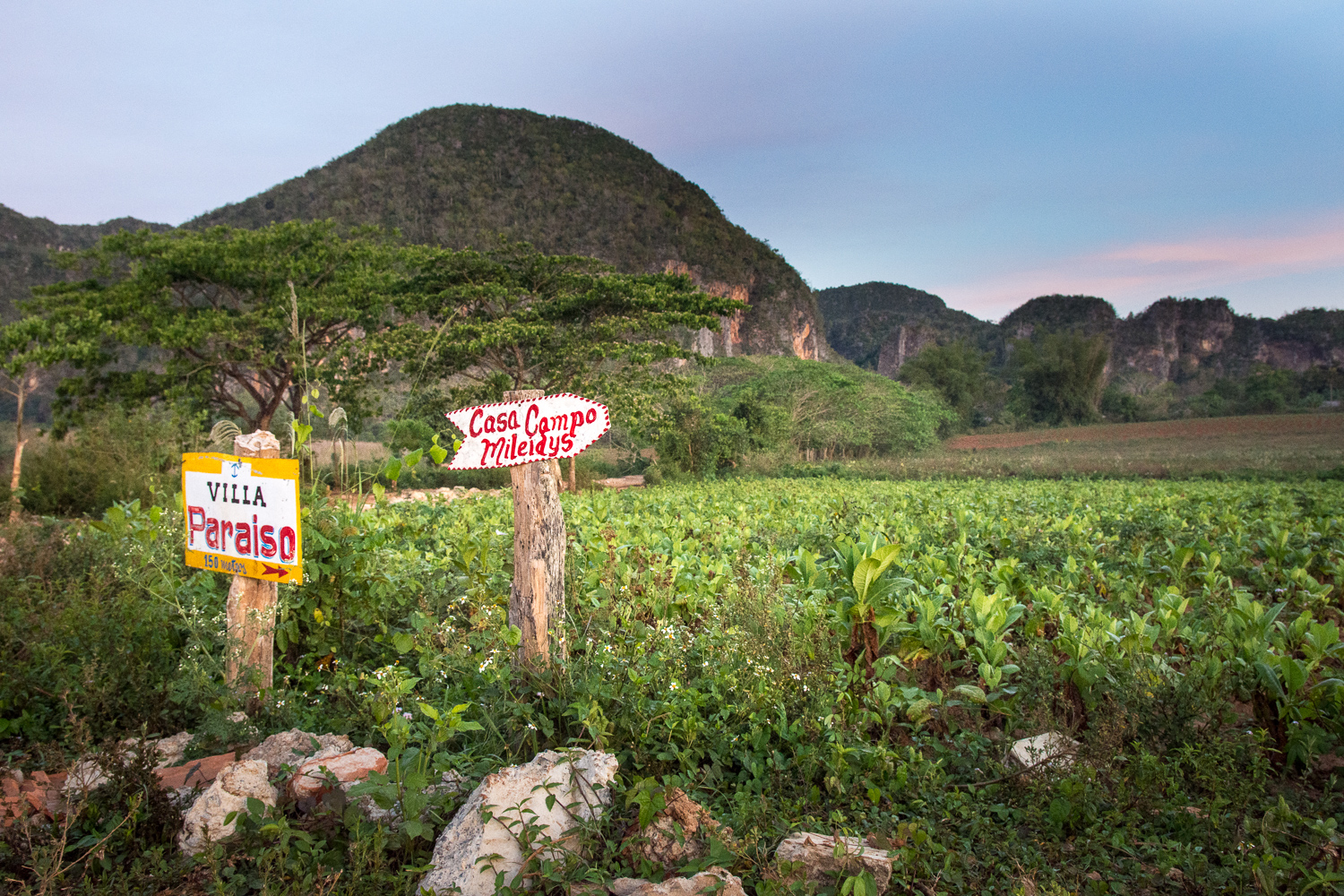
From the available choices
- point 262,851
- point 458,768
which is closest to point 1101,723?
point 458,768

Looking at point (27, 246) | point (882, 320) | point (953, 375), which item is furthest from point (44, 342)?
point (882, 320)

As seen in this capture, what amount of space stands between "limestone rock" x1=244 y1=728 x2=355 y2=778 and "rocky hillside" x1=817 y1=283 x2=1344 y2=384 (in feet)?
223

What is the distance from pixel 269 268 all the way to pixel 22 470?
830 centimetres

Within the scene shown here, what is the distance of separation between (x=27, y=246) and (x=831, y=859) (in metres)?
61.5

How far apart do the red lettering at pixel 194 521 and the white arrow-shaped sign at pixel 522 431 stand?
1.23m

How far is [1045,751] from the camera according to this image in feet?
8.83

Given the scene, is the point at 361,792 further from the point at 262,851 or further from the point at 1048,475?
Answer: the point at 1048,475

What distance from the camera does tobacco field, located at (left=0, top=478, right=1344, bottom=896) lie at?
216cm

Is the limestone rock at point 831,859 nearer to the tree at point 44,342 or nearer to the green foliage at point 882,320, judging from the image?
the tree at point 44,342

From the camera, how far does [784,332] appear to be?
82.2m

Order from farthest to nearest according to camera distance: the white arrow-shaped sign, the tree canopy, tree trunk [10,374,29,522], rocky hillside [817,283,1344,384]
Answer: rocky hillside [817,283,1344,384]
the tree canopy
tree trunk [10,374,29,522]
the white arrow-shaped sign

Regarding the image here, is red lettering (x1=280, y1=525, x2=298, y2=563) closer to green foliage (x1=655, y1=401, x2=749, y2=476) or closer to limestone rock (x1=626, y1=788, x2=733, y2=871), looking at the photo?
limestone rock (x1=626, y1=788, x2=733, y2=871)

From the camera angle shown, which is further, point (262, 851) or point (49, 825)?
point (49, 825)

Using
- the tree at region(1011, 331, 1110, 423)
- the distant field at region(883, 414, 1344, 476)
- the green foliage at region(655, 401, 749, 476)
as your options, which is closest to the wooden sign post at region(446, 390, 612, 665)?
the green foliage at region(655, 401, 749, 476)
